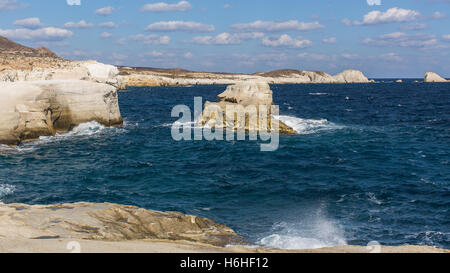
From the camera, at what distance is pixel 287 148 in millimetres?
29281

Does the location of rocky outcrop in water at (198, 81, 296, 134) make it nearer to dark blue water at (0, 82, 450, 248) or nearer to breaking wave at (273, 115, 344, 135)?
breaking wave at (273, 115, 344, 135)

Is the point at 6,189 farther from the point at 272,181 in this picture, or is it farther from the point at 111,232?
the point at 272,181

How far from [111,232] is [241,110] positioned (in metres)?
26.2

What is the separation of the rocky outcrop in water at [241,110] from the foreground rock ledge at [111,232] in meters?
21.8

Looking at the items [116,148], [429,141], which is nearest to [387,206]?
[429,141]

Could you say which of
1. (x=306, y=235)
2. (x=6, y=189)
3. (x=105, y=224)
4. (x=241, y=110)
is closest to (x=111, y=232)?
(x=105, y=224)

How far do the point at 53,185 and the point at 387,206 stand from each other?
16489 millimetres

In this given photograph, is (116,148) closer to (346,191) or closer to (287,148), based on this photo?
(287,148)

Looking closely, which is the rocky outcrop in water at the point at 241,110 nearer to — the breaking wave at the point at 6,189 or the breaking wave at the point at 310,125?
the breaking wave at the point at 310,125

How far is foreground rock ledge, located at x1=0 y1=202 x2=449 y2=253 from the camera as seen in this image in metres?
8.75

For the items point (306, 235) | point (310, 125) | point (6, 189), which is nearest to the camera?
point (306, 235)

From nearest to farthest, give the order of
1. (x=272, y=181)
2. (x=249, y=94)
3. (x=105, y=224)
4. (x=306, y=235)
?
(x=105, y=224), (x=306, y=235), (x=272, y=181), (x=249, y=94)

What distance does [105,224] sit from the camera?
39.3ft

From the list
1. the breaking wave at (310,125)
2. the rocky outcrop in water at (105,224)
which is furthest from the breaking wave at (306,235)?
the breaking wave at (310,125)
